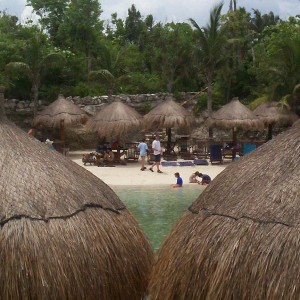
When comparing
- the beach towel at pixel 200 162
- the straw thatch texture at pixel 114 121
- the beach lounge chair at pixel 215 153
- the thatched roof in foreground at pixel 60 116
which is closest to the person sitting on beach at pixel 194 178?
the beach towel at pixel 200 162

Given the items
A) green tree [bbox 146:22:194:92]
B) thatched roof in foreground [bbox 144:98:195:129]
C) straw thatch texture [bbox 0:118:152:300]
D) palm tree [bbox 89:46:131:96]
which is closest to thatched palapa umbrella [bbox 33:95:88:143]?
thatched roof in foreground [bbox 144:98:195:129]

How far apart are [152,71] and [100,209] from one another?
27166 mm

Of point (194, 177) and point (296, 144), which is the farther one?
point (194, 177)

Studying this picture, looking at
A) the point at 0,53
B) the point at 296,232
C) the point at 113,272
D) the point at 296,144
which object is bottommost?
the point at 113,272

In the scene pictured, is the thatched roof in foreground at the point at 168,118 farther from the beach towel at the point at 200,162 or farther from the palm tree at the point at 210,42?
the palm tree at the point at 210,42

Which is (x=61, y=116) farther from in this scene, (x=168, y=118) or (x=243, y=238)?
(x=243, y=238)

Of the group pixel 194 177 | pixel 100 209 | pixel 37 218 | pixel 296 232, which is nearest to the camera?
pixel 296 232

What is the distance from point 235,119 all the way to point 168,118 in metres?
2.26

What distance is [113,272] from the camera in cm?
570

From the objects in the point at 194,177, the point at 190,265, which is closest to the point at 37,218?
the point at 190,265

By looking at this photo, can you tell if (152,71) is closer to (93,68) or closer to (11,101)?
(93,68)

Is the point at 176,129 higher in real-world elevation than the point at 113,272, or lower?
higher

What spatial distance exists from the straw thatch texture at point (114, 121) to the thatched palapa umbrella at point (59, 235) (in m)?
15.0

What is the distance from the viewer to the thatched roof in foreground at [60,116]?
22.6 meters
